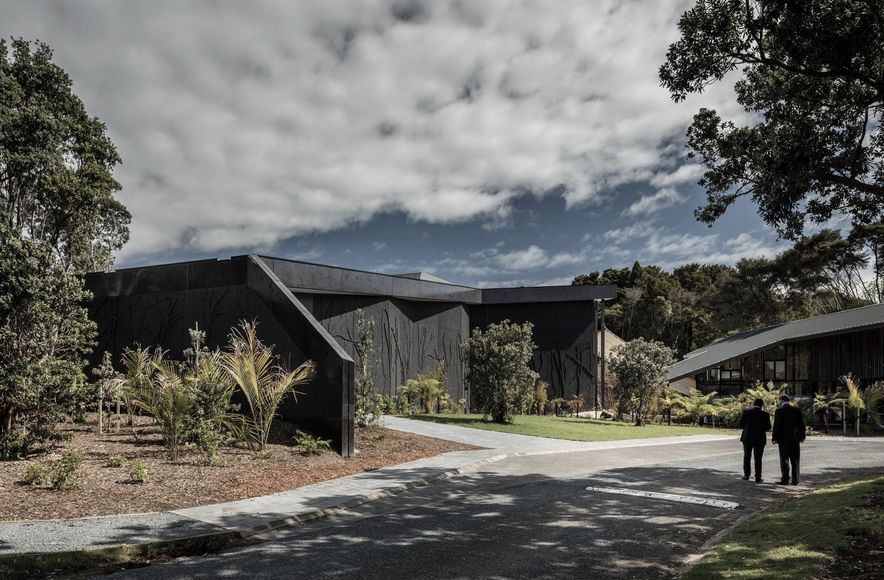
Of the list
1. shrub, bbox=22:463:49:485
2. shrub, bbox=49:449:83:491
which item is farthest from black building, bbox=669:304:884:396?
shrub, bbox=22:463:49:485

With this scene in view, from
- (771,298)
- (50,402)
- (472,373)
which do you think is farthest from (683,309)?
(50,402)

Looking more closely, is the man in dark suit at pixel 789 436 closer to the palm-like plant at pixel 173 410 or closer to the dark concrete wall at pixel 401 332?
the palm-like plant at pixel 173 410

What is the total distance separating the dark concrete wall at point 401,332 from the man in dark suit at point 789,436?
1501cm

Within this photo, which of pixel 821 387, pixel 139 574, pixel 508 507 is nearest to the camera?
pixel 139 574

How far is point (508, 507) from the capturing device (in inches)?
349

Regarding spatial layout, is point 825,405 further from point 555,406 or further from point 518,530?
point 518,530

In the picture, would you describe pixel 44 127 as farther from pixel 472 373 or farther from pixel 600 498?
pixel 600 498

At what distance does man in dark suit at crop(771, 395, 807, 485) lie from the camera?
35.3ft

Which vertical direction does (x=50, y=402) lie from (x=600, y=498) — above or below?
above

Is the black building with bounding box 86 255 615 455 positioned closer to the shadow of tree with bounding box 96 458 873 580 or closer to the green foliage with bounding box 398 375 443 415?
the green foliage with bounding box 398 375 443 415

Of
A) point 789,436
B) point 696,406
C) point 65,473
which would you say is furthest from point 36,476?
point 696,406

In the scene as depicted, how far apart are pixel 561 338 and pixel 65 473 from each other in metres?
24.0

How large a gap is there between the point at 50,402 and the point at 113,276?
27.0ft

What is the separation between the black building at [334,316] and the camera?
13.8 metres
